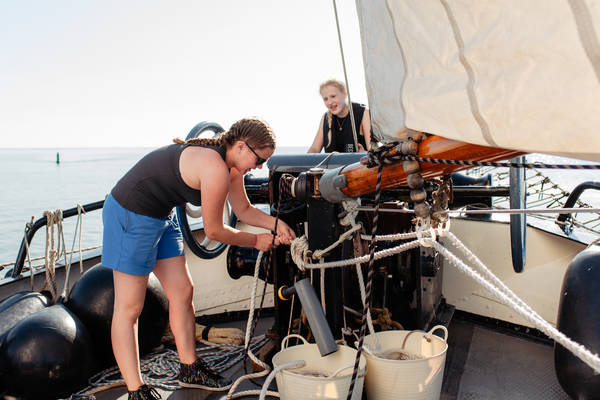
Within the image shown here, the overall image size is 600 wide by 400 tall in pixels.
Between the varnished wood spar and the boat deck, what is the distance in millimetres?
1086

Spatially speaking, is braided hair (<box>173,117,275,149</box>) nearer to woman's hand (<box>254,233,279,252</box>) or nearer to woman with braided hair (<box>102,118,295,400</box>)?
woman with braided hair (<box>102,118,295,400</box>)

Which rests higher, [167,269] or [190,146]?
[190,146]

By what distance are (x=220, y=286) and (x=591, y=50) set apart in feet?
9.73

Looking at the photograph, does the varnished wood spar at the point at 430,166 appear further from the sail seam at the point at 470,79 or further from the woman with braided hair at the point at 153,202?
the woman with braided hair at the point at 153,202

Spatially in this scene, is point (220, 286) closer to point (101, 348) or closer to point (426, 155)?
point (101, 348)

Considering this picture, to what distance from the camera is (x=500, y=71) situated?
0.88 m

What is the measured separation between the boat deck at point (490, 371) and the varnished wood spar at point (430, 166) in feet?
3.56

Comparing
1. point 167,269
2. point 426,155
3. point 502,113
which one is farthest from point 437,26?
point 167,269

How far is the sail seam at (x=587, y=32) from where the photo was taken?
2.40 feet

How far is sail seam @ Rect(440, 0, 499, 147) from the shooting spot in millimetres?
933

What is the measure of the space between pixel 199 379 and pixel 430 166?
1539mm

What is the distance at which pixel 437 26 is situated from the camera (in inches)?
38.9

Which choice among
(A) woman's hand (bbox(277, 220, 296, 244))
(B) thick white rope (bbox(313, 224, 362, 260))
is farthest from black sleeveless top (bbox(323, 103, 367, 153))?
(B) thick white rope (bbox(313, 224, 362, 260))

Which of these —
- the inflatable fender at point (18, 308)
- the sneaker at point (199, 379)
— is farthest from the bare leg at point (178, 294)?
the inflatable fender at point (18, 308)
